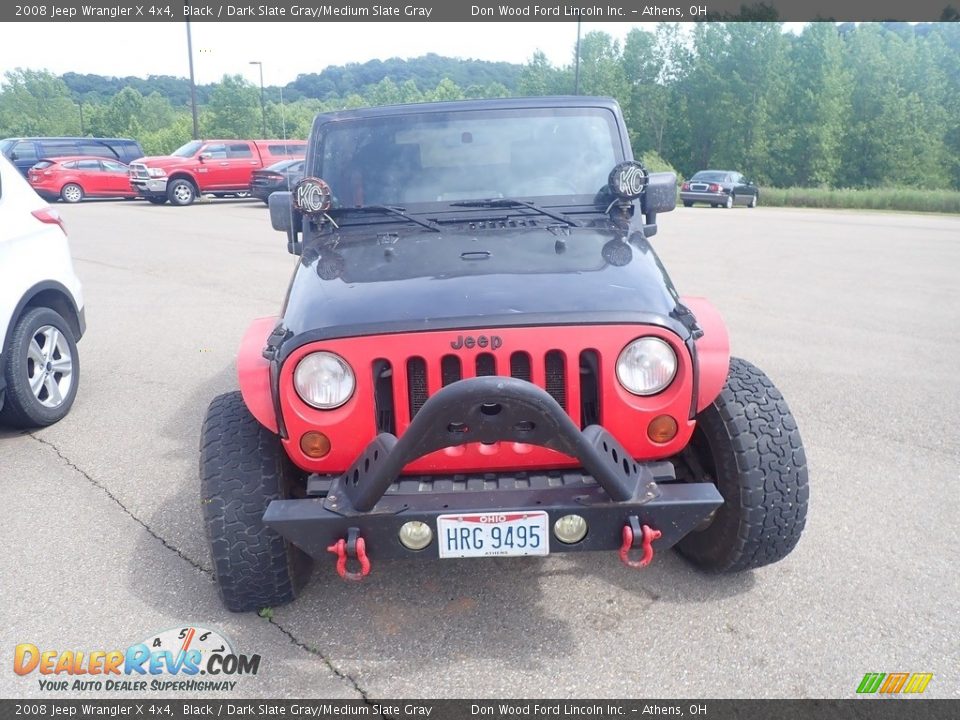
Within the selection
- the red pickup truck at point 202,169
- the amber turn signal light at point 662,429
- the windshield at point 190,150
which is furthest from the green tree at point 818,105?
the amber turn signal light at point 662,429

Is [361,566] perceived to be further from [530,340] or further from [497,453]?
[530,340]

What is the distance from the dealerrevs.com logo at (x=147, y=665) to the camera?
2664 millimetres

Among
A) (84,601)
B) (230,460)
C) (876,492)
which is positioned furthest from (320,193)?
(876,492)

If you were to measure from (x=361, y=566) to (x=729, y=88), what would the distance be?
68071mm

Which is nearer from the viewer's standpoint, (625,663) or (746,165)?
(625,663)

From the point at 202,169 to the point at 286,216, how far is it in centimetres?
2015

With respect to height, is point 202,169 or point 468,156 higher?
point 468,156

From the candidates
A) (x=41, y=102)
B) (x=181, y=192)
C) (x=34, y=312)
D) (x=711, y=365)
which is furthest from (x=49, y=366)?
(x=41, y=102)

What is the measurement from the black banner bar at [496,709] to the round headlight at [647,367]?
1.00m

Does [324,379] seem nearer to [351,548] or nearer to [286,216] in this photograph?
[351,548]

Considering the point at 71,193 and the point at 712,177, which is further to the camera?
the point at 712,177

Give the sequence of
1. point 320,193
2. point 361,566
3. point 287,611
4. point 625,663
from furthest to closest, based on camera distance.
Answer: point 320,193 < point 287,611 < point 625,663 < point 361,566

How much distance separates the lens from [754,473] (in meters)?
2.77

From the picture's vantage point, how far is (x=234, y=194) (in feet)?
75.7
